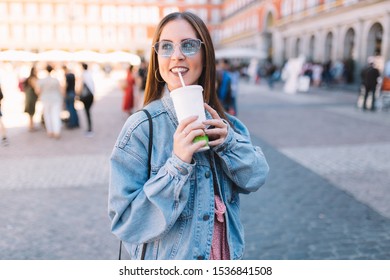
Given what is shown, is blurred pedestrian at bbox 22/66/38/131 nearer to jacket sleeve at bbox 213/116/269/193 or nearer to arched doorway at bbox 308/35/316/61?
jacket sleeve at bbox 213/116/269/193

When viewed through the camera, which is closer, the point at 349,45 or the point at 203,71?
the point at 203,71

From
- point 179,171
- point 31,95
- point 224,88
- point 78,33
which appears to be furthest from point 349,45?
point 179,171

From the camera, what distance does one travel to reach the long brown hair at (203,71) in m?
1.30

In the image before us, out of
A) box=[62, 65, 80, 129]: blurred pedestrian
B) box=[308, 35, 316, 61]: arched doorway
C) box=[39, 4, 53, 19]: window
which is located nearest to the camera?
box=[62, 65, 80, 129]: blurred pedestrian

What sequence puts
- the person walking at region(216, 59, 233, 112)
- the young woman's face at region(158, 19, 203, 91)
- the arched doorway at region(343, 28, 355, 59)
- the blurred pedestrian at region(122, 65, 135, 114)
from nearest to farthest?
the young woman's face at region(158, 19, 203, 91) → the person walking at region(216, 59, 233, 112) → the blurred pedestrian at region(122, 65, 135, 114) → the arched doorway at region(343, 28, 355, 59)

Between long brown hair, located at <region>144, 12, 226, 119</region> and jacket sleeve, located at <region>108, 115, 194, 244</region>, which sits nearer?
jacket sleeve, located at <region>108, 115, 194, 244</region>

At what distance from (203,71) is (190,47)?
14cm

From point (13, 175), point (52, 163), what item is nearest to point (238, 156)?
point (13, 175)

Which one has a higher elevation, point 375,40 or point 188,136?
point 375,40

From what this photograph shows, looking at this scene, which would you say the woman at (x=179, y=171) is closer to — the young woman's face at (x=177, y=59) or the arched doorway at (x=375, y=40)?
the young woman's face at (x=177, y=59)

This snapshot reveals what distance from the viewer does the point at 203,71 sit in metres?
1.39

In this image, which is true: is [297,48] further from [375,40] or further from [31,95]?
[31,95]

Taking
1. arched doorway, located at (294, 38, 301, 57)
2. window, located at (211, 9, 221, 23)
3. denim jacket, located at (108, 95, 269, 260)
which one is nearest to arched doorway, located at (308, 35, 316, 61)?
arched doorway, located at (294, 38, 301, 57)

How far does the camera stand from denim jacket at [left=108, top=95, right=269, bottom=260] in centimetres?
118
